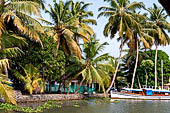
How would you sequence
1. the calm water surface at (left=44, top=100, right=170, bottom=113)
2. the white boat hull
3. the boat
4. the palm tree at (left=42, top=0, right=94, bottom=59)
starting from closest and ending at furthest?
1. the calm water surface at (left=44, top=100, right=170, bottom=113)
2. the palm tree at (left=42, top=0, right=94, bottom=59)
3. the white boat hull
4. the boat

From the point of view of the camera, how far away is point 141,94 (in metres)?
23.3

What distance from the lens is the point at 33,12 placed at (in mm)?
12938

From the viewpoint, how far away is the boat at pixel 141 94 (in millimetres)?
22609

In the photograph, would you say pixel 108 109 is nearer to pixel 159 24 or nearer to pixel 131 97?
pixel 131 97

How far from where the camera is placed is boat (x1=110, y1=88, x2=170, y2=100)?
22609mm

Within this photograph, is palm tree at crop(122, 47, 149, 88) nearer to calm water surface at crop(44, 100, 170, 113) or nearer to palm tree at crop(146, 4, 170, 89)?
palm tree at crop(146, 4, 170, 89)

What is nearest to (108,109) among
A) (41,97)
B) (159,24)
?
(41,97)

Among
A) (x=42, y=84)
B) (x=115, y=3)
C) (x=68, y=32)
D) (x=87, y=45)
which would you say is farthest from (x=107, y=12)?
(x=42, y=84)


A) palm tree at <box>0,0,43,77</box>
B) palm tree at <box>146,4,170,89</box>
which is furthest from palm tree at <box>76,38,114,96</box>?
palm tree at <box>146,4,170,89</box>

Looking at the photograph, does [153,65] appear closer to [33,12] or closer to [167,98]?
[167,98]

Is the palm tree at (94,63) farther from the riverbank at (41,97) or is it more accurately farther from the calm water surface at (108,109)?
the calm water surface at (108,109)

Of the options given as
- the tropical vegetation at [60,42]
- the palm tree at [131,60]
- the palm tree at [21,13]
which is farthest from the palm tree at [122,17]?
the palm tree at [21,13]

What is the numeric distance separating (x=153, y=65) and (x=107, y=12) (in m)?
11.9

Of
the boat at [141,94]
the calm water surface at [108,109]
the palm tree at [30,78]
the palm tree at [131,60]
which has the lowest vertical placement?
the calm water surface at [108,109]
